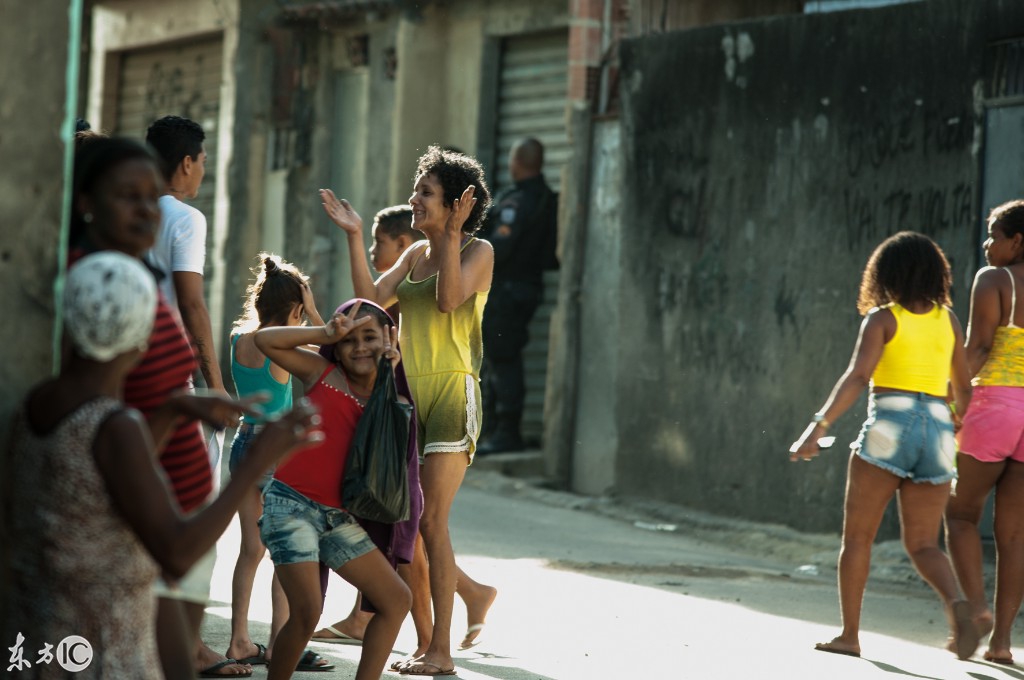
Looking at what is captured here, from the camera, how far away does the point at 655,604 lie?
7.84 metres

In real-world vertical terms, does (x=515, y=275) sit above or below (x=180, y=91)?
below

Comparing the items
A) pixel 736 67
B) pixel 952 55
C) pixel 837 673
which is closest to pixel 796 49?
pixel 736 67

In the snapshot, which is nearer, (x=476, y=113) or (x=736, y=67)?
(x=736, y=67)

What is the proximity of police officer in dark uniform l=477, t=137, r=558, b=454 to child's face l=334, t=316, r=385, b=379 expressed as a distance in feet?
24.1

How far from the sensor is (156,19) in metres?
18.7

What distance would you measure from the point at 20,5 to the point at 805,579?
6348 millimetres

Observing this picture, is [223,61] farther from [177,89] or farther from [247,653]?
[247,653]

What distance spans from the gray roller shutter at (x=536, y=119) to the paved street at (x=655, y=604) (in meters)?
1.89

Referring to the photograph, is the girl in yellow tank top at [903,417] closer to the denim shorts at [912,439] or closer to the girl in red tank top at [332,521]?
the denim shorts at [912,439]

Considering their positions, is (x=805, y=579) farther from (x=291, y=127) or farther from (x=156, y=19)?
(x=156, y=19)

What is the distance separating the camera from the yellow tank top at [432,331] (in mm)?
6180

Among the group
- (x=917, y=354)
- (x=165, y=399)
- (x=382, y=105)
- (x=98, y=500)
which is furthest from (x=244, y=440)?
(x=382, y=105)

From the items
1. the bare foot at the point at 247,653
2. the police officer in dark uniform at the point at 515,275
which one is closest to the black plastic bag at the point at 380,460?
the bare foot at the point at 247,653

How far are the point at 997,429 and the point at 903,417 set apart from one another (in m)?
0.49
